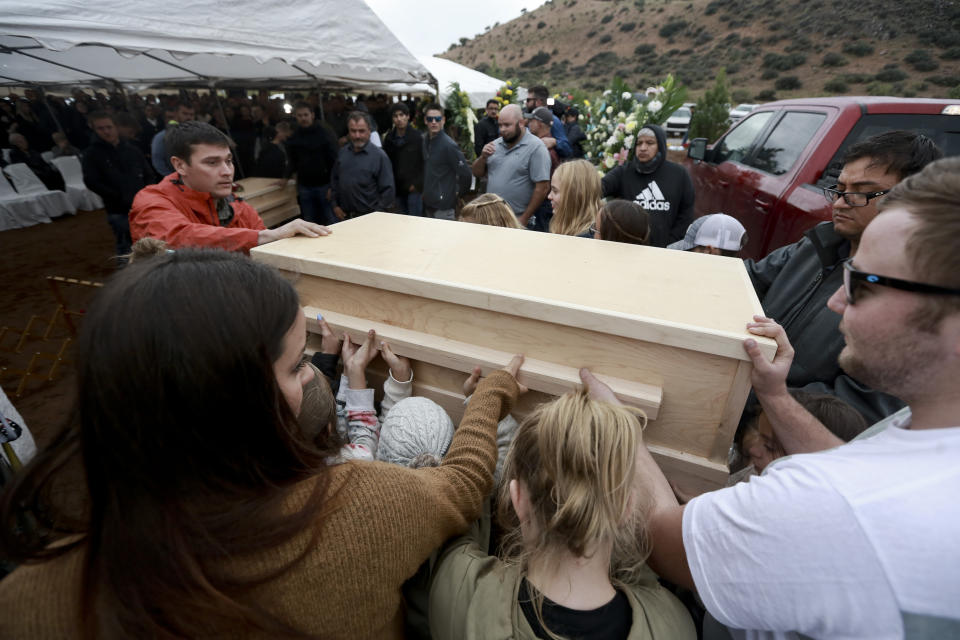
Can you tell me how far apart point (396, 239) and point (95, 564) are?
1.39 metres

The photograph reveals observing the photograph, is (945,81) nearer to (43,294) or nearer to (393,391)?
(393,391)

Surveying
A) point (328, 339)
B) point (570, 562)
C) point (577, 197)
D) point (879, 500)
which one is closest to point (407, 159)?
point (577, 197)

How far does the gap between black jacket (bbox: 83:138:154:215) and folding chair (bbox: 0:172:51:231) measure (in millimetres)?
3547

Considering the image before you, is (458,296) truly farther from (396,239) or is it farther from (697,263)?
(697,263)

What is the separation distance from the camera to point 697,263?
62.4 inches

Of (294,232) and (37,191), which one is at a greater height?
(294,232)

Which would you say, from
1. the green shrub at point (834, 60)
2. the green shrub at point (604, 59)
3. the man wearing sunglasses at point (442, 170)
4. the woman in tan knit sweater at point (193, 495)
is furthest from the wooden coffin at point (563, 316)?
the green shrub at point (604, 59)

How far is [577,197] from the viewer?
2670mm

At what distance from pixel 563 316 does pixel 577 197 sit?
168cm

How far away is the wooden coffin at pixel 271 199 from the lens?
5.50 meters

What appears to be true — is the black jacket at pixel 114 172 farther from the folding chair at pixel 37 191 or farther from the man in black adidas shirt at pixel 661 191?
the man in black adidas shirt at pixel 661 191

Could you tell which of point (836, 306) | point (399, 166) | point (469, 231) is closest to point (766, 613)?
point (836, 306)

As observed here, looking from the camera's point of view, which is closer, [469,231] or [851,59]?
[469,231]

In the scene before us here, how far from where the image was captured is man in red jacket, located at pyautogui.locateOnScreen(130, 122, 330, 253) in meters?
1.91
